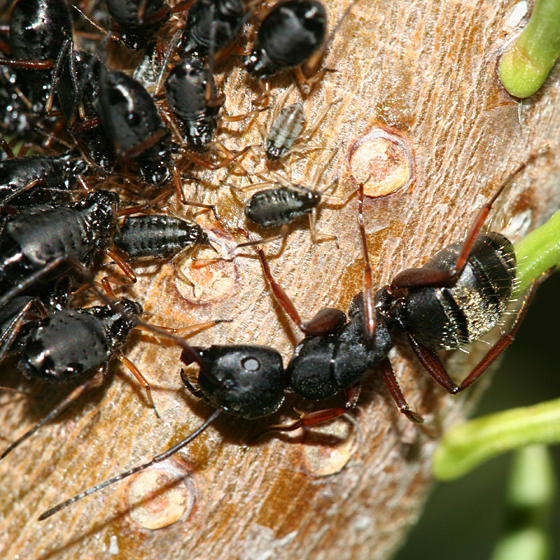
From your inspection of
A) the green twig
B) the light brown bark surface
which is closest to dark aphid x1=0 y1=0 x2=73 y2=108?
the light brown bark surface

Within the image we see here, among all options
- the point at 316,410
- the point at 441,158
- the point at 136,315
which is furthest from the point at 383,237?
the point at 136,315

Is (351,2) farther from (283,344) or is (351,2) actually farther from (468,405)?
(468,405)

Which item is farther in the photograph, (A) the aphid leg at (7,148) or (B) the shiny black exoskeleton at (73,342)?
(A) the aphid leg at (7,148)

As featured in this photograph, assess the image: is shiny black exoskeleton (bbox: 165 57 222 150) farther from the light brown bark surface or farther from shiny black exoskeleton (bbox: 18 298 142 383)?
shiny black exoskeleton (bbox: 18 298 142 383)

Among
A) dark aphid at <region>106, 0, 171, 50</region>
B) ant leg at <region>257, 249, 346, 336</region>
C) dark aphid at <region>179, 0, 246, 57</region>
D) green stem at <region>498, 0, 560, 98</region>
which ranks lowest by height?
ant leg at <region>257, 249, 346, 336</region>

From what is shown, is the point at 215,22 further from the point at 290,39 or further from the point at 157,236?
the point at 157,236

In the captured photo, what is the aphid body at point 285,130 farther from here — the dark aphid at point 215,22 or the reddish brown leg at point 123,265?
the reddish brown leg at point 123,265

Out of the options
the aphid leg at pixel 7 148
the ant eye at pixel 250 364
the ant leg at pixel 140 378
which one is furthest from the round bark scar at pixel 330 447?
the aphid leg at pixel 7 148
